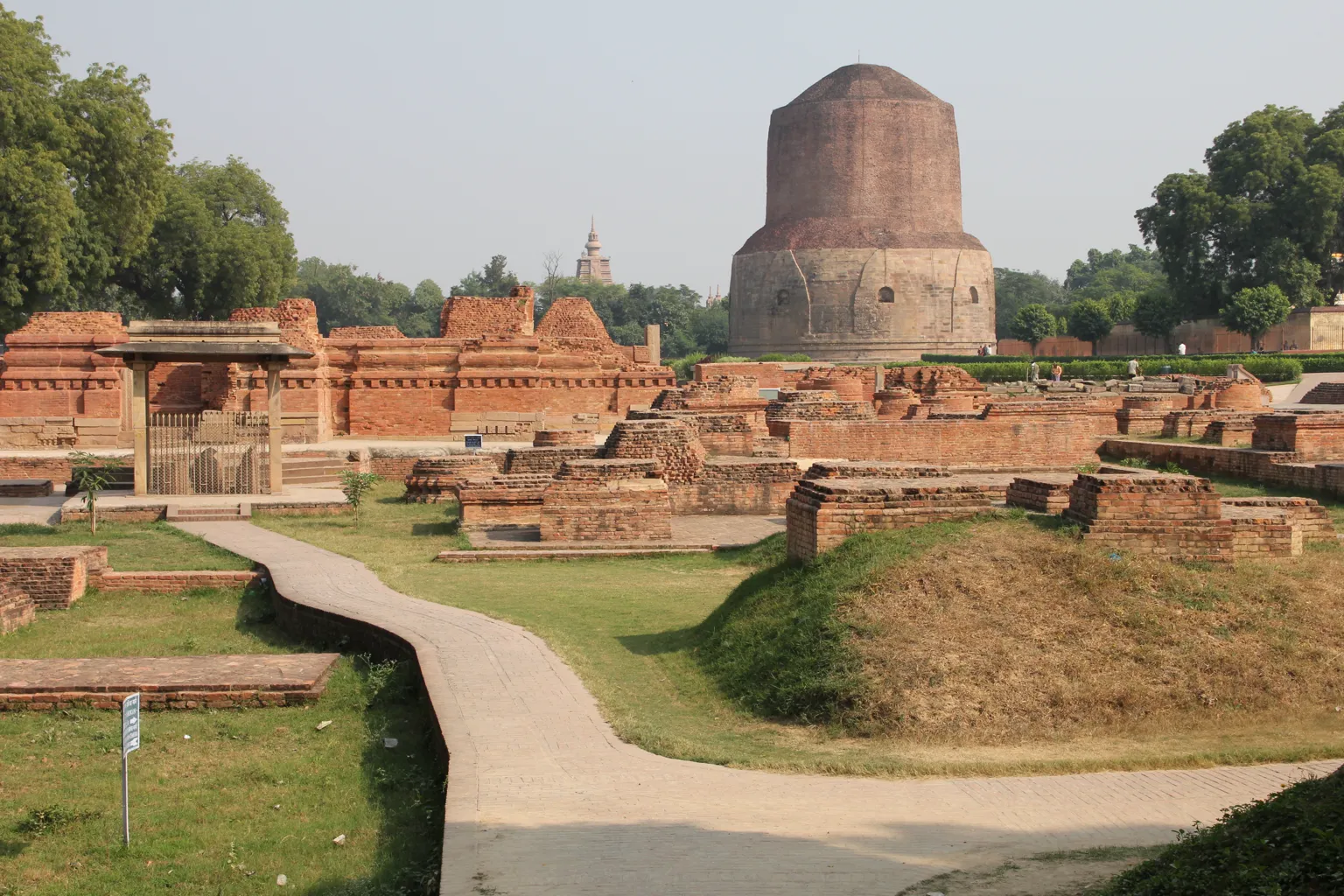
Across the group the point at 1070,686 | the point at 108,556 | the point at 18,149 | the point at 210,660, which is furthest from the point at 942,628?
the point at 18,149

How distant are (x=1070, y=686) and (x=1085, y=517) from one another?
3.96 ft

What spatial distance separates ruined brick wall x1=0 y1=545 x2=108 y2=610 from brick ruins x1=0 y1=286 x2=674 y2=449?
10512mm

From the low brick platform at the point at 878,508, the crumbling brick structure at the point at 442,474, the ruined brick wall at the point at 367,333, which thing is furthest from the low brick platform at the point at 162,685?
the ruined brick wall at the point at 367,333

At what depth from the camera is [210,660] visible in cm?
631

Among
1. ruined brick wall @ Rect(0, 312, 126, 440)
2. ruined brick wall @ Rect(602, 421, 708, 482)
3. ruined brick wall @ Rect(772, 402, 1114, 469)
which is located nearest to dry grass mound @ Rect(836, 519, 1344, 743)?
ruined brick wall @ Rect(602, 421, 708, 482)

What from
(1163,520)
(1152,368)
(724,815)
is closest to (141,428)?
(1163,520)

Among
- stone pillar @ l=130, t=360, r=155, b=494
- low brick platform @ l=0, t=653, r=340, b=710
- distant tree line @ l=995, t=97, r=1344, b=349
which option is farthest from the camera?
distant tree line @ l=995, t=97, r=1344, b=349

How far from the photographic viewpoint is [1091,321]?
4356cm

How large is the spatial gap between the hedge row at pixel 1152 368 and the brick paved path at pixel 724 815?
2524 centimetres

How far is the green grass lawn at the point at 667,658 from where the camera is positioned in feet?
15.5

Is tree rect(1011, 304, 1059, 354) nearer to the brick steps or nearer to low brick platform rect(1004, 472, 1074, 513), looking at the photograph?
the brick steps

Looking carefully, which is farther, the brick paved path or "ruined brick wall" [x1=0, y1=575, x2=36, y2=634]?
"ruined brick wall" [x1=0, y1=575, x2=36, y2=634]

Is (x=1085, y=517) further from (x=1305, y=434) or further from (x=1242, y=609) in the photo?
(x=1305, y=434)

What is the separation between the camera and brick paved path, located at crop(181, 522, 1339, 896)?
3617 mm
